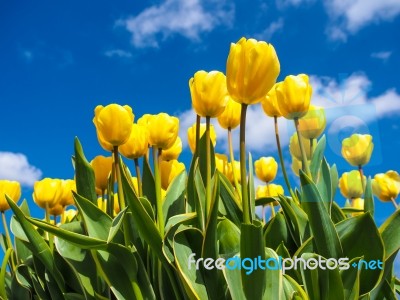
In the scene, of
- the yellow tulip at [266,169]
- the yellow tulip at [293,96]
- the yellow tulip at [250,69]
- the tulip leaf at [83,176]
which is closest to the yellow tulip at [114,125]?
the tulip leaf at [83,176]

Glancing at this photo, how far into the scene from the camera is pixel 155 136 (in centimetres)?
174

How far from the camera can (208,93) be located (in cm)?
148

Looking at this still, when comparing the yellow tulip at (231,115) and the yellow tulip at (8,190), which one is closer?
the yellow tulip at (231,115)

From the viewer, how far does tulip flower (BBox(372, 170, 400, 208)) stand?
2186 millimetres

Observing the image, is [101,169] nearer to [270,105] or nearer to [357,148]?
[270,105]

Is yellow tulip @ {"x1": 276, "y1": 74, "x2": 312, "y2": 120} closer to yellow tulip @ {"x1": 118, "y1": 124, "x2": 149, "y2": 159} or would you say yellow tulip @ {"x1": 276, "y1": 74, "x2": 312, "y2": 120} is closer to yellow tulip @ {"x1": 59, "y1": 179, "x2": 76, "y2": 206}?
yellow tulip @ {"x1": 118, "y1": 124, "x2": 149, "y2": 159}

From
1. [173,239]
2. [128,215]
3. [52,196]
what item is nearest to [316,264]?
[173,239]

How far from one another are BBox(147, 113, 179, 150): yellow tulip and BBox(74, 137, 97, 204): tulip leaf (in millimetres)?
234

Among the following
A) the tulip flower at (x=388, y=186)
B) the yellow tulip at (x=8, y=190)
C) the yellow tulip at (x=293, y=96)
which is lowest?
the tulip flower at (x=388, y=186)

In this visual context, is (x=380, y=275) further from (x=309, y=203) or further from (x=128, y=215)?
(x=128, y=215)

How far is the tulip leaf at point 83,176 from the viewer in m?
1.65

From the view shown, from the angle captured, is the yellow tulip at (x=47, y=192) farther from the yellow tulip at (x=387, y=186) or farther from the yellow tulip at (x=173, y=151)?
the yellow tulip at (x=387, y=186)

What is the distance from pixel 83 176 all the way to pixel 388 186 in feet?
4.31

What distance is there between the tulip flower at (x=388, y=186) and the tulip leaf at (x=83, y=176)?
1176mm
